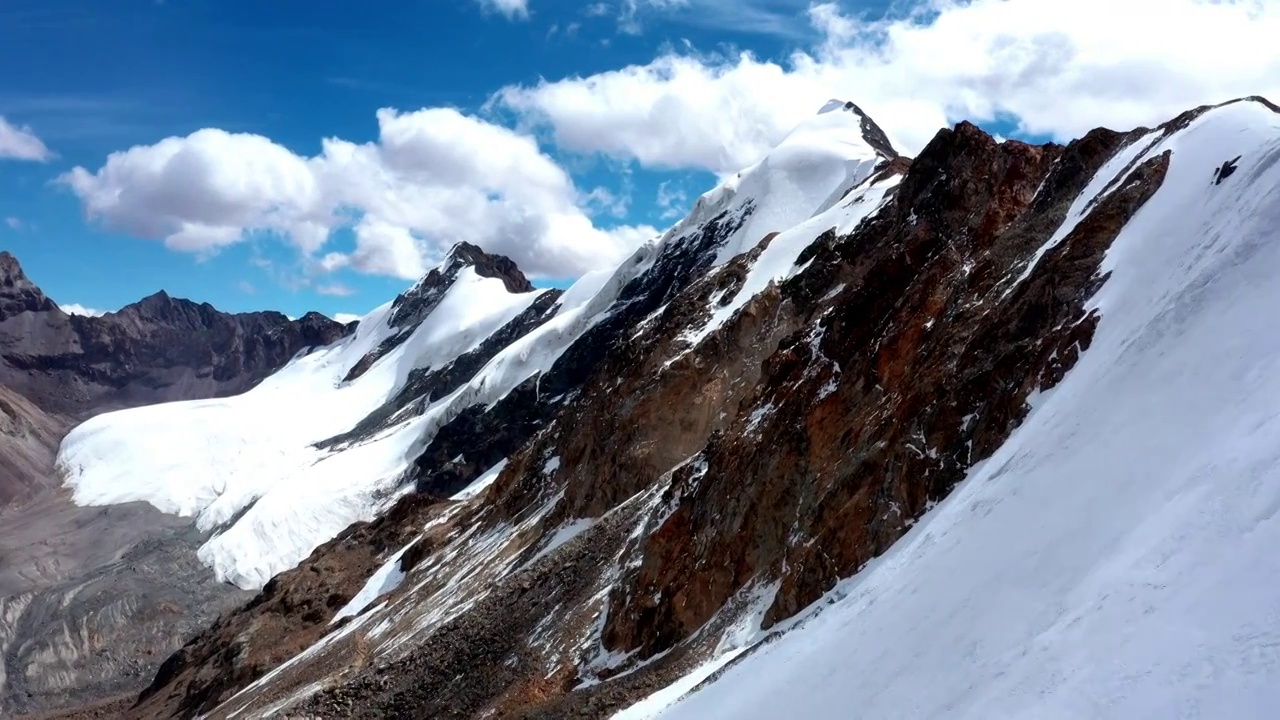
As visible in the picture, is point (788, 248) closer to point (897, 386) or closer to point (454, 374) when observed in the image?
point (897, 386)

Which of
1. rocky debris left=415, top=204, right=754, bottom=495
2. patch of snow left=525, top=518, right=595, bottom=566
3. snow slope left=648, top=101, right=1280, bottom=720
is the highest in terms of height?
rocky debris left=415, top=204, right=754, bottom=495

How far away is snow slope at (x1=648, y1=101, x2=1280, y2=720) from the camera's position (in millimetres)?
11953

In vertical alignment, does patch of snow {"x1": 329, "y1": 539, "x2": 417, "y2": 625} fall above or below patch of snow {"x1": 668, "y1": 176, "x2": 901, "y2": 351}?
below

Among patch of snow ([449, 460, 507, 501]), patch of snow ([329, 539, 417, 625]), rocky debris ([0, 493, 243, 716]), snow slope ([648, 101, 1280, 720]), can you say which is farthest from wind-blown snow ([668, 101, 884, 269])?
rocky debris ([0, 493, 243, 716])

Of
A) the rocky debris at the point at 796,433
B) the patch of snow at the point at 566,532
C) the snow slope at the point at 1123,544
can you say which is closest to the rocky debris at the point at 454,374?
the rocky debris at the point at 796,433

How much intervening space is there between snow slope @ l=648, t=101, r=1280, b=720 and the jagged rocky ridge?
205 centimetres

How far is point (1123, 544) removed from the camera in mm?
14766

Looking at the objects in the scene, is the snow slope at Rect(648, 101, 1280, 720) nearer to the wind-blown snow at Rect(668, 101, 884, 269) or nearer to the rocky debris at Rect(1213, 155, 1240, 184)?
the rocky debris at Rect(1213, 155, 1240, 184)

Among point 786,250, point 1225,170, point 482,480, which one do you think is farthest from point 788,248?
point 482,480

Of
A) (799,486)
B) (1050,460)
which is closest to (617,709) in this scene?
(799,486)

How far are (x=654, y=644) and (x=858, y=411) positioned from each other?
11.3 m

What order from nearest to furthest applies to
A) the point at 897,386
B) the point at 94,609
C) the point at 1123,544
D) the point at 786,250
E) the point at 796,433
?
the point at 1123,544 < the point at 897,386 < the point at 796,433 < the point at 786,250 < the point at 94,609

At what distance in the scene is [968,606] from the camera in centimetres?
1698

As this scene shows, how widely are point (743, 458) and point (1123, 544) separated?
77.8ft
